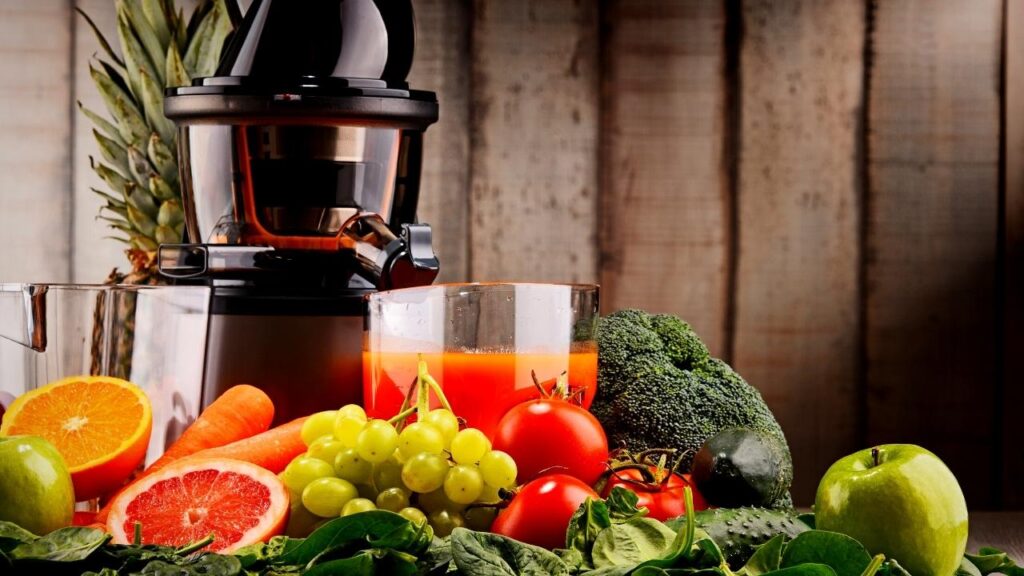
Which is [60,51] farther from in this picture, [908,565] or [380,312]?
[908,565]

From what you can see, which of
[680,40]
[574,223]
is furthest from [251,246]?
[680,40]

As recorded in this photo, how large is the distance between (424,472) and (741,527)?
22 centimetres

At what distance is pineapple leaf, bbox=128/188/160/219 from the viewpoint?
5.78ft

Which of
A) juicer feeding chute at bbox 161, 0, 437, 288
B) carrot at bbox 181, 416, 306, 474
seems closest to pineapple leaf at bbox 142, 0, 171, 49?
juicer feeding chute at bbox 161, 0, 437, 288

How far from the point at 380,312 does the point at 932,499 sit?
1.65 feet

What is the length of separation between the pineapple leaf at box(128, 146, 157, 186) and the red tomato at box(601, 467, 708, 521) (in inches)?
43.7

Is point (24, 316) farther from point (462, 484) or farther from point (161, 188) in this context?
point (161, 188)

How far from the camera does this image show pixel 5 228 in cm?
219

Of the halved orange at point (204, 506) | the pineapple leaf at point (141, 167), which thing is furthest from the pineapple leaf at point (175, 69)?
the halved orange at point (204, 506)

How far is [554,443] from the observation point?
0.88m

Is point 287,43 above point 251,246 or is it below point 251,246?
above

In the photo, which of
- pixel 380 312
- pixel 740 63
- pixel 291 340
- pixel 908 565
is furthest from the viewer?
pixel 740 63

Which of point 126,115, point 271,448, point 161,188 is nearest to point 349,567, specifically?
point 271,448

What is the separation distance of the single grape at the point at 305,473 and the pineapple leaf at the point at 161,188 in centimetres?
97
